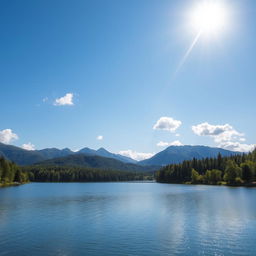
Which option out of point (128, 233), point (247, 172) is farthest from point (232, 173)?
point (128, 233)

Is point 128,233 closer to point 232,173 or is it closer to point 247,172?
point 232,173

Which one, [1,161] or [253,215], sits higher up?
[1,161]

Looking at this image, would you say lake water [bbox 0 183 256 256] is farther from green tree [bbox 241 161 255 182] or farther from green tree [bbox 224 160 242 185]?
green tree [bbox 224 160 242 185]

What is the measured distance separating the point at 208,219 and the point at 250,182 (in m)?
125

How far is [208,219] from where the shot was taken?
165ft

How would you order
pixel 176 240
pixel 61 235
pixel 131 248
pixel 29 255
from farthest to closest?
pixel 61 235
pixel 176 240
pixel 131 248
pixel 29 255

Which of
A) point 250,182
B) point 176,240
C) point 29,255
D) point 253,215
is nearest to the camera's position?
point 29,255

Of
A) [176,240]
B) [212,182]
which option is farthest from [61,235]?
[212,182]

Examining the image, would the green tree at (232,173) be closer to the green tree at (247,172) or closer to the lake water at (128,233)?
the green tree at (247,172)

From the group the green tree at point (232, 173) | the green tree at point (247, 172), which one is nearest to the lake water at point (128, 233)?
the green tree at point (247, 172)

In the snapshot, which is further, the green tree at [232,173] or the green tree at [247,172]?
the green tree at [232,173]

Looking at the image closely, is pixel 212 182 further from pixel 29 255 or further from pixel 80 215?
pixel 29 255

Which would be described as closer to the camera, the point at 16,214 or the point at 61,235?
the point at 61,235

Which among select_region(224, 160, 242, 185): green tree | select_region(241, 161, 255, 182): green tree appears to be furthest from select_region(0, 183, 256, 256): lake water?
select_region(224, 160, 242, 185): green tree
